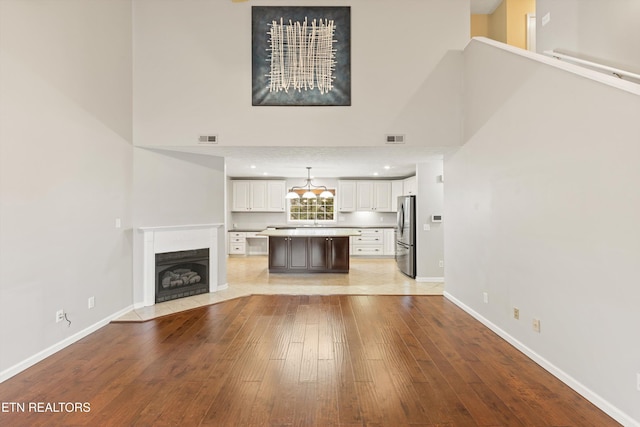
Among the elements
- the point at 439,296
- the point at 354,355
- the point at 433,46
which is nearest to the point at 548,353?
the point at 354,355

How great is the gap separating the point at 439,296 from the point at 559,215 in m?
2.81

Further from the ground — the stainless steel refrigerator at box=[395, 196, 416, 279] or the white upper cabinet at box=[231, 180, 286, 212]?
the white upper cabinet at box=[231, 180, 286, 212]

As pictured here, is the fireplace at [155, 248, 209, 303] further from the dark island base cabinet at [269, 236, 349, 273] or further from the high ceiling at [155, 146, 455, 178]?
the dark island base cabinet at [269, 236, 349, 273]

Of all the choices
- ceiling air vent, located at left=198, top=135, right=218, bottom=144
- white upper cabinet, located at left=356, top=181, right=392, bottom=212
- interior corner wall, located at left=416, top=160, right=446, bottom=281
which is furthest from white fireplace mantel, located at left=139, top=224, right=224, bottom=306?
white upper cabinet, located at left=356, top=181, right=392, bottom=212

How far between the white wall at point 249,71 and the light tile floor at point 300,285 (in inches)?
91.2

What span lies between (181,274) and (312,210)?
522 centimetres

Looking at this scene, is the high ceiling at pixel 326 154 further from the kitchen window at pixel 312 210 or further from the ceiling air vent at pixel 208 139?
the kitchen window at pixel 312 210

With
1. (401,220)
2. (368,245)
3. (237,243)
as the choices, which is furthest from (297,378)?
(237,243)

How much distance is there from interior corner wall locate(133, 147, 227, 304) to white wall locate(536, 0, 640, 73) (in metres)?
5.01

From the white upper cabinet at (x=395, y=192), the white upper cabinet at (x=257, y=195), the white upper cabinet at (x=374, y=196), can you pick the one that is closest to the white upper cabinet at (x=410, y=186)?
the white upper cabinet at (x=395, y=192)

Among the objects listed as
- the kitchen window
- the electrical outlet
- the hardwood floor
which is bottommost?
the hardwood floor

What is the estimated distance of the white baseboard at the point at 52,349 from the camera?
2.58 m

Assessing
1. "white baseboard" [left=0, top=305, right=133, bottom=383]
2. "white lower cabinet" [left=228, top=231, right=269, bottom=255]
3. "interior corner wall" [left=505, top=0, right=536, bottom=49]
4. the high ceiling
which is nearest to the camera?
"white baseboard" [left=0, top=305, right=133, bottom=383]

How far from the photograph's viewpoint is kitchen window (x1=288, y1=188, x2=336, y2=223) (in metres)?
9.68
